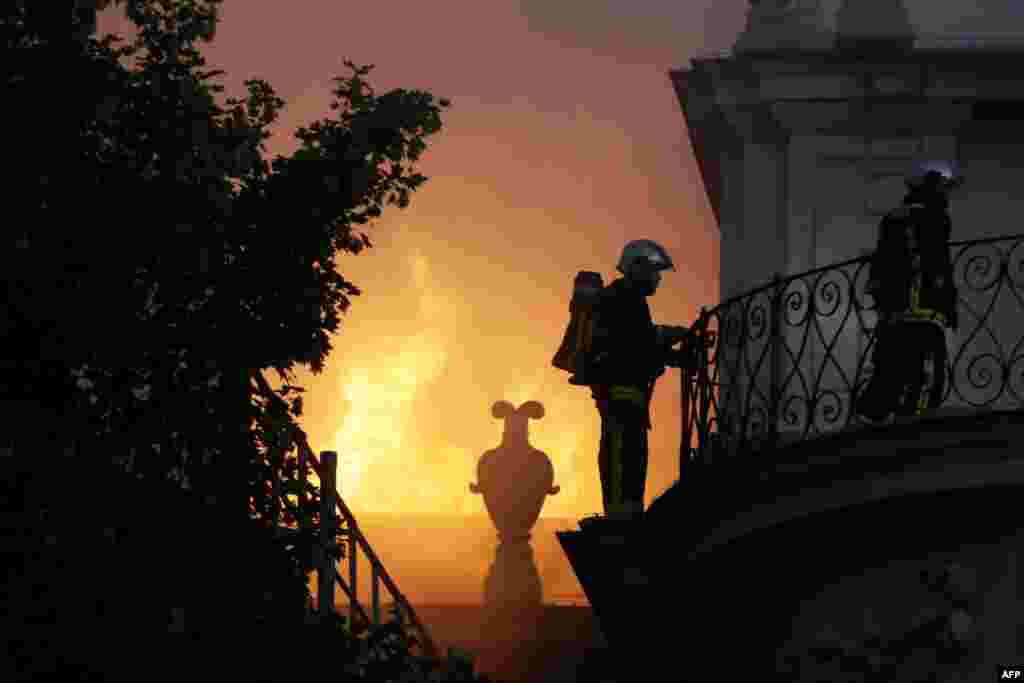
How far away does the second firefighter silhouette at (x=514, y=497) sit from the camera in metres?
27.2

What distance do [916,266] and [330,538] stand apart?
4.20 metres

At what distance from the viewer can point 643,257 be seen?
58.8ft

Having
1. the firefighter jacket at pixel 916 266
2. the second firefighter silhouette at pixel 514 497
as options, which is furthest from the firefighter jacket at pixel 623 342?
the second firefighter silhouette at pixel 514 497

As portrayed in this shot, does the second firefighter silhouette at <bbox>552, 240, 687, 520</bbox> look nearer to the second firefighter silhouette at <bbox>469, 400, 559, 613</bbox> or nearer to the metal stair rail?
the metal stair rail

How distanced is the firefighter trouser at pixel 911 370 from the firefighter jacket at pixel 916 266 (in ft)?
0.29

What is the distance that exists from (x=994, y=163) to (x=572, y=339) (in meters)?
4.55

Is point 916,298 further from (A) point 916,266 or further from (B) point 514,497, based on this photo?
(B) point 514,497

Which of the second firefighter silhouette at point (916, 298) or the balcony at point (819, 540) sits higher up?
the second firefighter silhouette at point (916, 298)

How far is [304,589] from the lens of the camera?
13.6 m

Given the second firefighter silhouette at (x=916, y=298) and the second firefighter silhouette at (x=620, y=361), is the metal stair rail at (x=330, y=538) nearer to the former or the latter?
the second firefighter silhouette at (x=620, y=361)

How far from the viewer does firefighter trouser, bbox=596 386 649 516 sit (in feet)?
60.4

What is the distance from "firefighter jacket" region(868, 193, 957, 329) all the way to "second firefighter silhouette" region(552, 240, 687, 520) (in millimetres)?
1974

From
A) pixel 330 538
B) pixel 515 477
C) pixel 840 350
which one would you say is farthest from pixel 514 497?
pixel 330 538

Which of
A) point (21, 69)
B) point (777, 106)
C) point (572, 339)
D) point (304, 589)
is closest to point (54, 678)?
point (304, 589)
